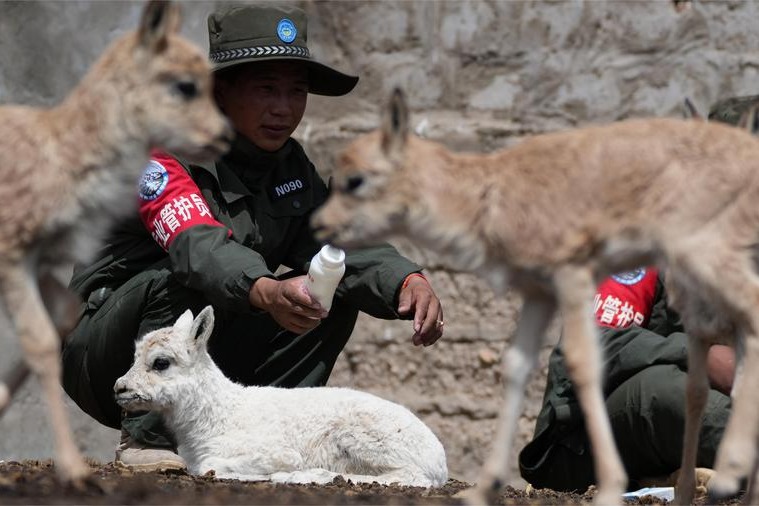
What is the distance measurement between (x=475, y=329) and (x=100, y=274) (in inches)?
95.5

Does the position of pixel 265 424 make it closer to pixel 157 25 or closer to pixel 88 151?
pixel 88 151

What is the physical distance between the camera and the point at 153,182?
6215mm

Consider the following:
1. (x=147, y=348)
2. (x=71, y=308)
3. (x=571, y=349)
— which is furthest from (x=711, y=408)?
(x=71, y=308)

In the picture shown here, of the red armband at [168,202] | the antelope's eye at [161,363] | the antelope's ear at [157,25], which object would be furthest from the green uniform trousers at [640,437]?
the antelope's ear at [157,25]

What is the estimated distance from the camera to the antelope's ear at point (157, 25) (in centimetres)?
422

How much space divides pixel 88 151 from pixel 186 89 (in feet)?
1.22

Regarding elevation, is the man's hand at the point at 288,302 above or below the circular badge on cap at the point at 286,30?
below

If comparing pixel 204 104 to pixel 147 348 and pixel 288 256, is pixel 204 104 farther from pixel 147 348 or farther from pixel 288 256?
pixel 288 256

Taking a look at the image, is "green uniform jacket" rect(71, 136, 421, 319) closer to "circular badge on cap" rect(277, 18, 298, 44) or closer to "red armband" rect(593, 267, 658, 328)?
"circular badge on cap" rect(277, 18, 298, 44)

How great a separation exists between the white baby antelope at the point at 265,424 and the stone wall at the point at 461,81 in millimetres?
1848

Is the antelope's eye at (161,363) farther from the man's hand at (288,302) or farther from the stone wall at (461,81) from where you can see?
the stone wall at (461,81)

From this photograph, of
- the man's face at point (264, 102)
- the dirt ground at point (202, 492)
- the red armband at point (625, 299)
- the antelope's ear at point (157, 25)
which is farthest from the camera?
the man's face at point (264, 102)

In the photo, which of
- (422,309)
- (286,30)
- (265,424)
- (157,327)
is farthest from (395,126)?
(157,327)

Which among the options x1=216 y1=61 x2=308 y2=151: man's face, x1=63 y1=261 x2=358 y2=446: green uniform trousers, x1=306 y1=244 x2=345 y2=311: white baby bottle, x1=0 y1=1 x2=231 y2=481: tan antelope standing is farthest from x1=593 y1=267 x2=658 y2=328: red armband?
x1=0 y1=1 x2=231 y2=481: tan antelope standing
